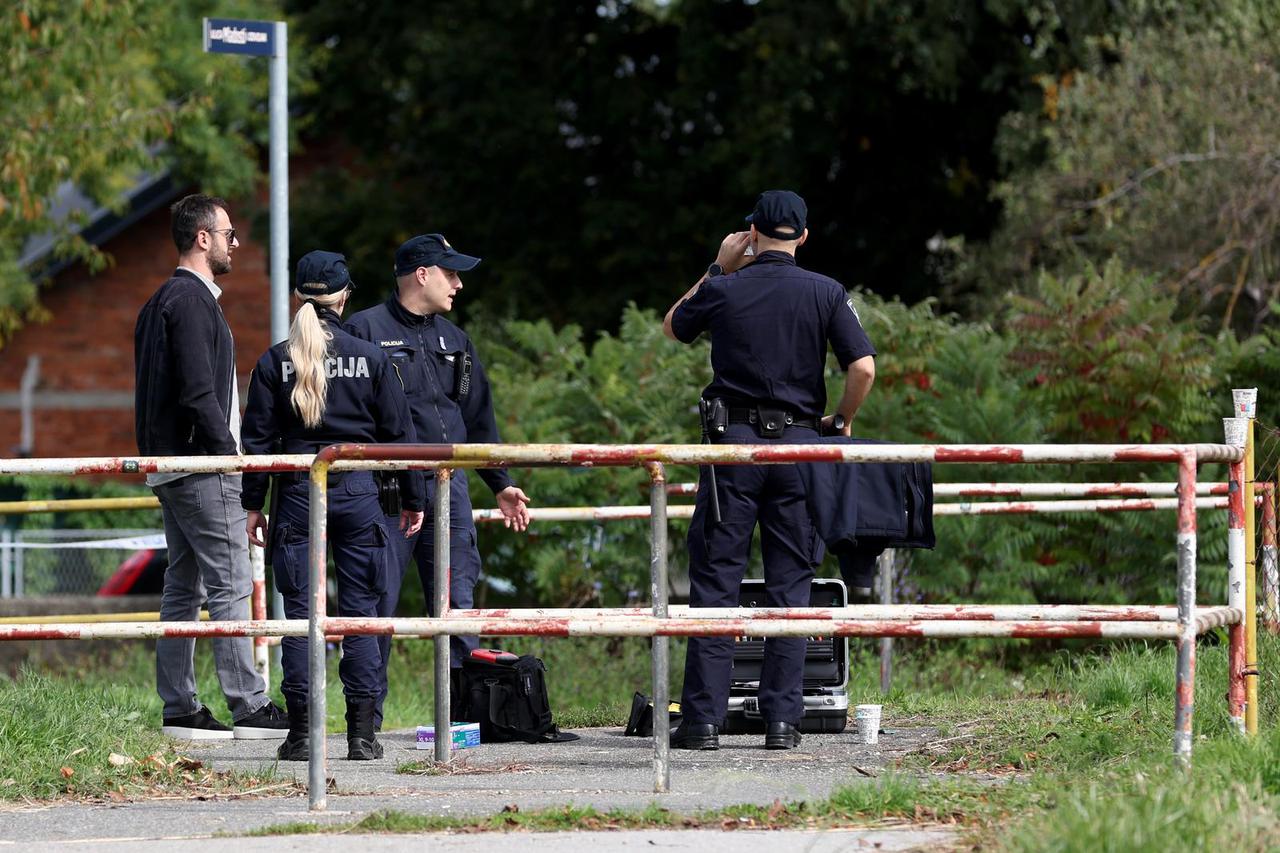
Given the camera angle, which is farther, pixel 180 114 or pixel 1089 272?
pixel 180 114

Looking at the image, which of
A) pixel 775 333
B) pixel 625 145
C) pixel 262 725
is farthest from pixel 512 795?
pixel 625 145

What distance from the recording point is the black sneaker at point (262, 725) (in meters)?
7.80

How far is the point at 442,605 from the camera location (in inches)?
257

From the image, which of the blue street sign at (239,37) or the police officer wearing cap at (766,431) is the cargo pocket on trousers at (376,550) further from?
the blue street sign at (239,37)

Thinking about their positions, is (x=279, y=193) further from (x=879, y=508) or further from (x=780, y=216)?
(x=879, y=508)

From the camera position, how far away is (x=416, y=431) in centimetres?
784

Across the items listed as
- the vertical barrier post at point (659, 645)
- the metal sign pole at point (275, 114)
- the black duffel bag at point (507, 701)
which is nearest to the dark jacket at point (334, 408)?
the black duffel bag at point (507, 701)

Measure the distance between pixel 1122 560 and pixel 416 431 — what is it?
5104 mm

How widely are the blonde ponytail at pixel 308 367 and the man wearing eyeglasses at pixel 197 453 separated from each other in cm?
64

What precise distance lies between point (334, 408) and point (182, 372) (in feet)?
2.58

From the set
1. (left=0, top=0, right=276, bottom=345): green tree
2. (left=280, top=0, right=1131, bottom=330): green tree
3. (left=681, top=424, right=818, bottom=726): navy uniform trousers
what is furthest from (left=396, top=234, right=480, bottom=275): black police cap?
(left=280, top=0, right=1131, bottom=330): green tree

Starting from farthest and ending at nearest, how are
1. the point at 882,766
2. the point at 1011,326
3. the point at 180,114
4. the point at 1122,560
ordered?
the point at 180,114, the point at 1011,326, the point at 1122,560, the point at 882,766

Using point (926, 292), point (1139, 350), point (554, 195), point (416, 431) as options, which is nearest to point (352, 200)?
point (554, 195)

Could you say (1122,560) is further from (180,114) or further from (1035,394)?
(180,114)
